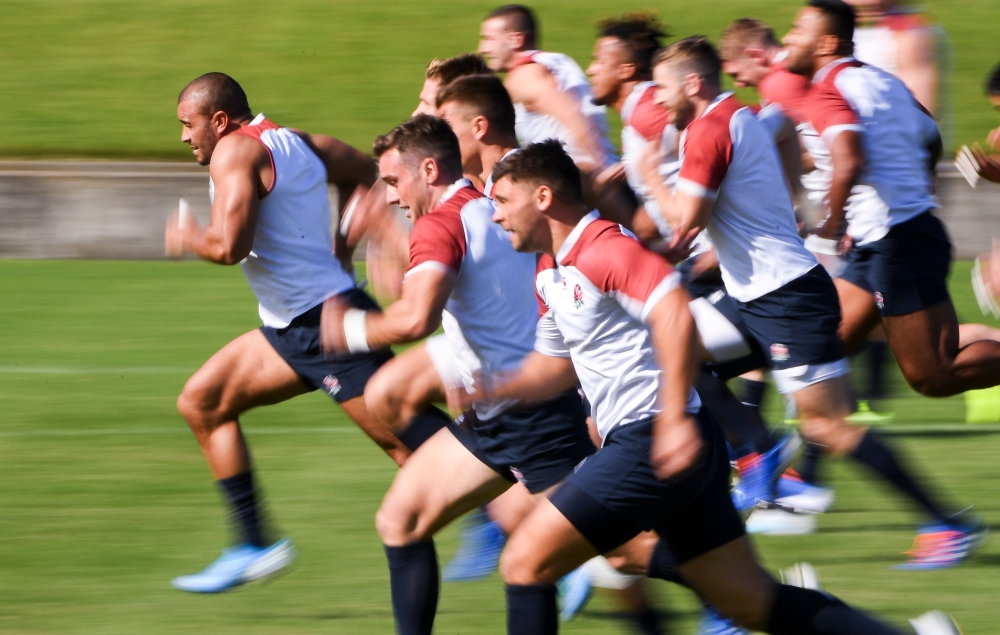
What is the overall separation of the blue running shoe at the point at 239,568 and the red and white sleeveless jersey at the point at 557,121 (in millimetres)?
2809

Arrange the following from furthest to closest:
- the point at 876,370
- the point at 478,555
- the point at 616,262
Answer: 1. the point at 876,370
2. the point at 478,555
3. the point at 616,262

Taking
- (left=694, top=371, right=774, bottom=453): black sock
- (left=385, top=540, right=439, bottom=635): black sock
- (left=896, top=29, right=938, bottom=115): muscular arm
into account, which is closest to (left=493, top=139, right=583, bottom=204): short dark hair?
(left=385, top=540, right=439, bottom=635): black sock

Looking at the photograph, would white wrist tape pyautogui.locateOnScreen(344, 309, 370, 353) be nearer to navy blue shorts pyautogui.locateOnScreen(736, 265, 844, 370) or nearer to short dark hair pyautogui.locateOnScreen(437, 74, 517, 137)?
short dark hair pyautogui.locateOnScreen(437, 74, 517, 137)

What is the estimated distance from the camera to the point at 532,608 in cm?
378

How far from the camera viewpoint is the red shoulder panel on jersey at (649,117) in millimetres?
6926

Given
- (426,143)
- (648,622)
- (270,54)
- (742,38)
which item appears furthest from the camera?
(270,54)

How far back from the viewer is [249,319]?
426 inches

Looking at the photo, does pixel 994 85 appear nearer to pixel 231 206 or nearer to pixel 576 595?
pixel 576 595

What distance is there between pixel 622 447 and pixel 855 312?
2.75 meters

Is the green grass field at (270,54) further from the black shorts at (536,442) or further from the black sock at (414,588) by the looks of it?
the black sock at (414,588)

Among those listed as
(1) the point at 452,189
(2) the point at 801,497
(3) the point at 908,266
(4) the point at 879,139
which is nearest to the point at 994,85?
(4) the point at 879,139

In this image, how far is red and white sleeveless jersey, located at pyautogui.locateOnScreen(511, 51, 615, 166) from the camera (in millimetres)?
7109

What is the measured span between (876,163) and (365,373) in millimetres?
2552

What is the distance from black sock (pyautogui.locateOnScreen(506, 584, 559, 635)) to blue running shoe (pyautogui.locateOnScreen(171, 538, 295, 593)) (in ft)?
5.47
